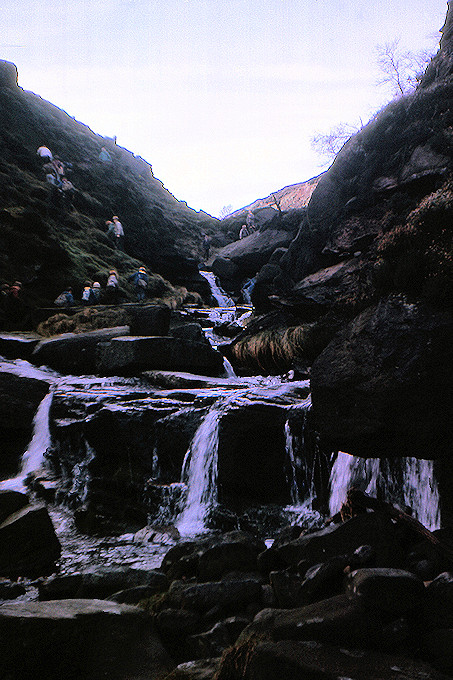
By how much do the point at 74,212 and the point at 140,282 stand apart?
409 inches

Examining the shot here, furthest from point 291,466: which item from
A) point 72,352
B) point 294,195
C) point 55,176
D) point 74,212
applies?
point 294,195

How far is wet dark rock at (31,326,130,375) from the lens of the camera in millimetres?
14227

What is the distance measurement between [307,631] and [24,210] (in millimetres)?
29309

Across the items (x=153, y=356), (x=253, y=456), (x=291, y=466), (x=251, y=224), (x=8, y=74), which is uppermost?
(x=8, y=74)

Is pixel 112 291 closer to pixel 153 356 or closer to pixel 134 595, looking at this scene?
pixel 153 356

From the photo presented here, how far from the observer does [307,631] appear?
2621 mm

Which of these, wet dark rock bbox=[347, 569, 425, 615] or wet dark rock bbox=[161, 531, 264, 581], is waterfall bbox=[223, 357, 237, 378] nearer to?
wet dark rock bbox=[161, 531, 264, 581]

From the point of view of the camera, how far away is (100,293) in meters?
25.0

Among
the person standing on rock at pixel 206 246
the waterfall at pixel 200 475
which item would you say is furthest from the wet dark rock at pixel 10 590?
the person standing on rock at pixel 206 246

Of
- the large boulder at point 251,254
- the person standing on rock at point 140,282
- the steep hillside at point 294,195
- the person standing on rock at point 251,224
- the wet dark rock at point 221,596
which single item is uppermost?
the steep hillside at point 294,195

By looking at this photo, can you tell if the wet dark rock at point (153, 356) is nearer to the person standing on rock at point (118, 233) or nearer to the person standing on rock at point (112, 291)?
the person standing on rock at point (112, 291)

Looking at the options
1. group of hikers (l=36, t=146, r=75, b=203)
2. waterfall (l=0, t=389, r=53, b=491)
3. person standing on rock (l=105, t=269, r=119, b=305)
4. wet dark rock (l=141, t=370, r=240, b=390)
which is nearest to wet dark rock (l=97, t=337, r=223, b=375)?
wet dark rock (l=141, t=370, r=240, b=390)

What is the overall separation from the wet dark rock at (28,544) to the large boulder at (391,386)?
457 cm

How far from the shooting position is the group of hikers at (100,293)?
A: 22.9 meters
